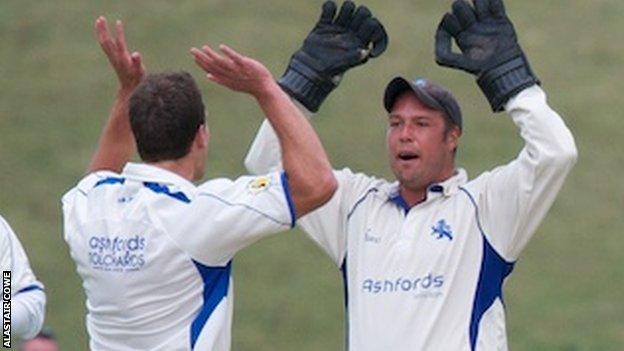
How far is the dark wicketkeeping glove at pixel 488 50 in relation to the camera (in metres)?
7.67

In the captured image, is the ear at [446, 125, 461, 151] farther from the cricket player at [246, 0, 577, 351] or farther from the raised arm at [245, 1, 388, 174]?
the raised arm at [245, 1, 388, 174]

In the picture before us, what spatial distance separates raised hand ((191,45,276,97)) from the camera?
23.1 feet

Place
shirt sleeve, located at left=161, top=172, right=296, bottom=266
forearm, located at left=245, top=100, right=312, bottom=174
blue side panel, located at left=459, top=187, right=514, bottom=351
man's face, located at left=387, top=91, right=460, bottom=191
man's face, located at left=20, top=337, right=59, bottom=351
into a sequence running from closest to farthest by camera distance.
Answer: shirt sleeve, located at left=161, top=172, right=296, bottom=266
blue side panel, located at left=459, top=187, right=514, bottom=351
man's face, located at left=387, top=91, right=460, bottom=191
forearm, located at left=245, top=100, right=312, bottom=174
man's face, located at left=20, top=337, right=59, bottom=351

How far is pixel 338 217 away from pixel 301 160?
0.99 metres

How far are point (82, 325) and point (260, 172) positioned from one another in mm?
6019

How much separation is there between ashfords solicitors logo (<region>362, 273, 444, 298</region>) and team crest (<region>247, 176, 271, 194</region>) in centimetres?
82

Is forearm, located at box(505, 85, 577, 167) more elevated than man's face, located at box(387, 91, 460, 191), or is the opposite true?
forearm, located at box(505, 85, 577, 167)

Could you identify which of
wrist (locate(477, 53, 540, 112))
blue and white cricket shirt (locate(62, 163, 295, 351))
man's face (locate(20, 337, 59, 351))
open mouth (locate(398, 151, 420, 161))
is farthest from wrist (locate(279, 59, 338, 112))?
man's face (locate(20, 337, 59, 351))

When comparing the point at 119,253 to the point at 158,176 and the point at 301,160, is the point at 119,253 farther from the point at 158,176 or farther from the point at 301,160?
the point at 301,160

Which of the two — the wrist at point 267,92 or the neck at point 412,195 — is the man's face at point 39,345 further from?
the wrist at point 267,92

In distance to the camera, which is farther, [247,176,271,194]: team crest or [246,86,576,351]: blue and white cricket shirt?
[246,86,576,351]: blue and white cricket shirt

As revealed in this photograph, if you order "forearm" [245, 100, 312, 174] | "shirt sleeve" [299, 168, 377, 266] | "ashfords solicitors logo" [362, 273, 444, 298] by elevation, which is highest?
"forearm" [245, 100, 312, 174]

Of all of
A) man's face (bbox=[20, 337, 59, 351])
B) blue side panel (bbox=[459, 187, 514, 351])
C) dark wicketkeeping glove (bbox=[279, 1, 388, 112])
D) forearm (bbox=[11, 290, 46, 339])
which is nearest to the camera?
forearm (bbox=[11, 290, 46, 339])

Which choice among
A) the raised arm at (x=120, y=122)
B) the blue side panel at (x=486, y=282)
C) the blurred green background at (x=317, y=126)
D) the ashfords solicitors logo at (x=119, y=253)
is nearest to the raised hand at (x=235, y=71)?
the ashfords solicitors logo at (x=119, y=253)
